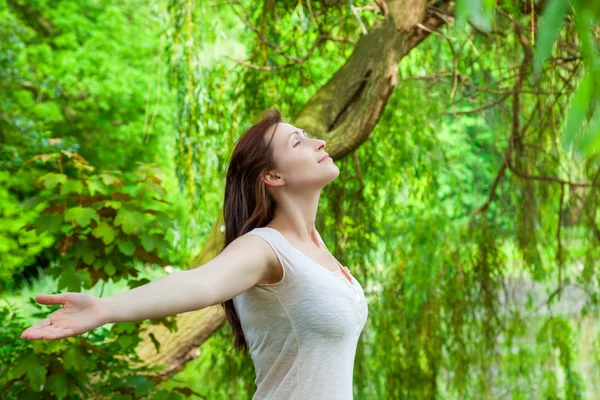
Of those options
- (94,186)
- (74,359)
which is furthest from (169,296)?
(94,186)

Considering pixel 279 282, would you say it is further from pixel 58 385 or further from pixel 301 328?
pixel 58 385

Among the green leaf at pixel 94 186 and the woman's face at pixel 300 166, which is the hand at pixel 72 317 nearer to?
the woman's face at pixel 300 166

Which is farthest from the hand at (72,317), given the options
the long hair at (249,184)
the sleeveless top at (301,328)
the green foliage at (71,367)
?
the green foliage at (71,367)

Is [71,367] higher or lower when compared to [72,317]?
lower

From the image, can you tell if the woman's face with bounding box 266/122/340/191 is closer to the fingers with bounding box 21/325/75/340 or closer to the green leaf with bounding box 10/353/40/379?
the fingers with bounding box 21/325/75/340

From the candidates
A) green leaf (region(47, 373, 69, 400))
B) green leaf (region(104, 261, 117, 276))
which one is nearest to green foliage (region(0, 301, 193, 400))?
green leaf (region(47, 373, 69, 400))

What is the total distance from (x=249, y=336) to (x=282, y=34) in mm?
2642

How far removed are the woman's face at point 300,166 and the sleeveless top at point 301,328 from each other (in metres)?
0.14

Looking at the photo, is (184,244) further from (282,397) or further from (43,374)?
(282,397)

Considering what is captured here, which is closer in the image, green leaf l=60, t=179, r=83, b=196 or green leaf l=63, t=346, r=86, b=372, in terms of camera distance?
green leaf l=63, t=346, r=86, b=372

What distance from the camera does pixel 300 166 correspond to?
64.6 inches

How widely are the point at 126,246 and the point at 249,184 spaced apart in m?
1.20

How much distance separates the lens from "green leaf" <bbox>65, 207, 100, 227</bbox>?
2676 mm

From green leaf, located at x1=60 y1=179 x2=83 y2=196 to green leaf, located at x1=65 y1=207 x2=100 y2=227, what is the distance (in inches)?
3.2
